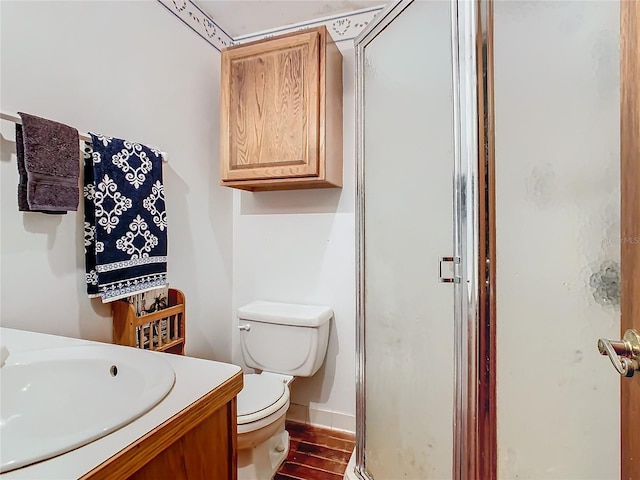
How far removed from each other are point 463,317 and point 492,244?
216 millimetres

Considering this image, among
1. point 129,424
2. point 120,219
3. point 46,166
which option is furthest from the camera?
point 120,219

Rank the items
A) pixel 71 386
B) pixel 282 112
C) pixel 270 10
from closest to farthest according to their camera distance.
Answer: pixel 71 386
pixel 282 112
pixel 270 10

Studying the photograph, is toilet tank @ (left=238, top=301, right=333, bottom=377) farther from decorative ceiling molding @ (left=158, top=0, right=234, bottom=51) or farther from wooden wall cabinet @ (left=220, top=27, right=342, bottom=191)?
decorative ceiling molding @ (left=158, top=0, right=234, bottom=51)

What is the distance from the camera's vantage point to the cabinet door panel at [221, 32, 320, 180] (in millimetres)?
1525

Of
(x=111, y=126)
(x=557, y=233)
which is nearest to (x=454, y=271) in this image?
(x=557, y=233)

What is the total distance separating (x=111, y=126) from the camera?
1.27m

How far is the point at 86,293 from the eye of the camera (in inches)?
47.1

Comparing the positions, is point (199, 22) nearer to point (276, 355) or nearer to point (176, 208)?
point (176, 208)

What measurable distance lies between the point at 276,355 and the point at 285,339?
10cm

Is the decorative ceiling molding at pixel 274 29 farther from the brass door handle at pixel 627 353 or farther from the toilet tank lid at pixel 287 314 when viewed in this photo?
the brass door handle at pixel 627 353

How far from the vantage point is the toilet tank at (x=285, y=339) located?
64.5 inches

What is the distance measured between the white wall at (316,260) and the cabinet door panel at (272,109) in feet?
0.97

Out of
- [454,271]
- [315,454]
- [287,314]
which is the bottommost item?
[315,454]

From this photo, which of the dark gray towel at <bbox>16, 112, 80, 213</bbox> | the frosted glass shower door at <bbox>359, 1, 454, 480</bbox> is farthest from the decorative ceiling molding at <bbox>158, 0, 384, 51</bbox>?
the dark gray towel at <bbox>16, 112, 80, 213</bbox>
